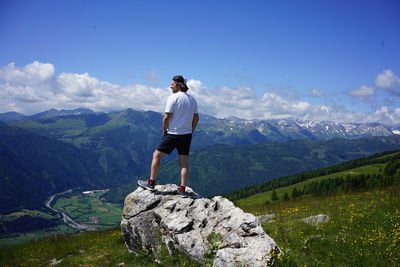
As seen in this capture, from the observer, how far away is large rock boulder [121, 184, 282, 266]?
284 inches

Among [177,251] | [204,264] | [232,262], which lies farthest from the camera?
[177,251]

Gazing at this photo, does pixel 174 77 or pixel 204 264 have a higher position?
pixel 174 77

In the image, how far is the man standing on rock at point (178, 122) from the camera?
33.2 ft

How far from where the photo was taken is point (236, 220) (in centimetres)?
848

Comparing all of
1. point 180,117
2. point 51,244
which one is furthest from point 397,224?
point 51,244

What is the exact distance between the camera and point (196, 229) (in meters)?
8.97

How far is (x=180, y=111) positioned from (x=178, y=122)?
40cm

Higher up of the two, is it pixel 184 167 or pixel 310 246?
pixel 184 167

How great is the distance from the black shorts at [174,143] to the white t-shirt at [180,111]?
6.5 inches

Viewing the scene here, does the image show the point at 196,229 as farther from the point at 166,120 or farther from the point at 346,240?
the point at 346,240

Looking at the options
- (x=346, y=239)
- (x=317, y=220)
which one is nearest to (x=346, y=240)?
(x=346, y=239)

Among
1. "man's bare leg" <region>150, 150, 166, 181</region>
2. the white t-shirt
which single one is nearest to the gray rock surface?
the white t-shirt

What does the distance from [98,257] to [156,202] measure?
2862mm

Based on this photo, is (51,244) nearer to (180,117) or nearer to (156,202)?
(156,202)
